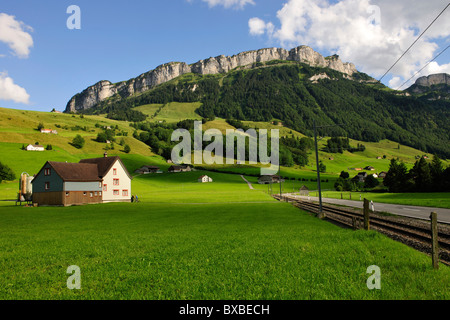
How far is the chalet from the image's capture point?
6594cm

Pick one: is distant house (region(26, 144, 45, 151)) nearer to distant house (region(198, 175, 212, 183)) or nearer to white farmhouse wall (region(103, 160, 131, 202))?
distant house (region(198, 175, 212, 183))

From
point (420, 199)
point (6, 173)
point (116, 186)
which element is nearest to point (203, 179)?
point (116, 186)

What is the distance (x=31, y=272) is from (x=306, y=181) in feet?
517

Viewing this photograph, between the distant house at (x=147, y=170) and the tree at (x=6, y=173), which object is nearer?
the tree at (x=6, y=173)

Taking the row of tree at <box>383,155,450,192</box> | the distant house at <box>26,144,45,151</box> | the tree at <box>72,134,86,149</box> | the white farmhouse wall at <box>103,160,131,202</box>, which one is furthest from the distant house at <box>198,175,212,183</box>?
the tree at <box>72,134,86,149</box>

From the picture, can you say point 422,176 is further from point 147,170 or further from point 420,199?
point 147,170

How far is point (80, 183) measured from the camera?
6900 cm

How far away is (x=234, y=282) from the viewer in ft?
28.8

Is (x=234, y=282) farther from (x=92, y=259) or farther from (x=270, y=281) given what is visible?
(x=92, y=259)

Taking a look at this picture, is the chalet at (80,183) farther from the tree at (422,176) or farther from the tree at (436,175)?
the tree at (436,175)

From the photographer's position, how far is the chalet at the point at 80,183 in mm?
65938

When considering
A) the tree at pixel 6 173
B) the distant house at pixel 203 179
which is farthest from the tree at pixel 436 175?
the tree at pixel 6 173

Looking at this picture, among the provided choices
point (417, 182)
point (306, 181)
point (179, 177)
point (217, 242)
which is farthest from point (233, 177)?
point (217, 242)

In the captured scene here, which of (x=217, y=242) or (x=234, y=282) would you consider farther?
(x=217, y=242)
